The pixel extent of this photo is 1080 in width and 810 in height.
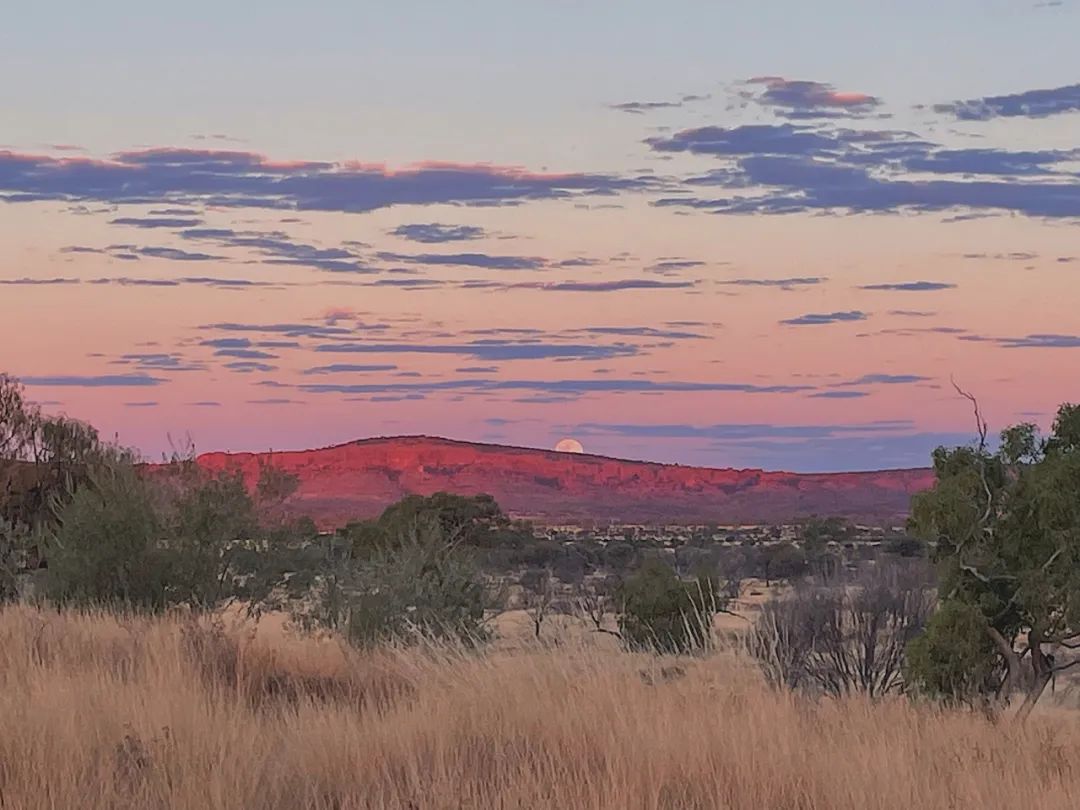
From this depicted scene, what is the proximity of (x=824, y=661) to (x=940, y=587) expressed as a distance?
5.64m

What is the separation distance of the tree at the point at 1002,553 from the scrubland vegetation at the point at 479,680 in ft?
0.09

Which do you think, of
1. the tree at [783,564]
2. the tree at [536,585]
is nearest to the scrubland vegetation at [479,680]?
the tree at [536,585]

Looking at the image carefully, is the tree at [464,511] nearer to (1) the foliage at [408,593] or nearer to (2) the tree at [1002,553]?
(1) the foliage at [408,593]

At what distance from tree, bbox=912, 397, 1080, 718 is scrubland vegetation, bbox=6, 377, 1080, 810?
0.09 feet

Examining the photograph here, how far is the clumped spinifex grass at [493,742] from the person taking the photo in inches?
247

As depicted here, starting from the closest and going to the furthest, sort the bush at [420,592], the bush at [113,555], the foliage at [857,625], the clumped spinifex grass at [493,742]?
the clumped spinifex grass at [493,742]
the bush at [113,555]
the bush at [420,592]
the foliage at [857,625]

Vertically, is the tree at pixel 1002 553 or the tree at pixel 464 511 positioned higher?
the tree at pixel 1002 553

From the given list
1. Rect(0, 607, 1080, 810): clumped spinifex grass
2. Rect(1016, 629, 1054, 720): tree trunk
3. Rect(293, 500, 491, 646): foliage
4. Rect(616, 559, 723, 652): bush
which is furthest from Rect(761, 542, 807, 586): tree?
Rect(0, 607, 1080, 810): clumped spinifex grass

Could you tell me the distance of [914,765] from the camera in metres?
7.13

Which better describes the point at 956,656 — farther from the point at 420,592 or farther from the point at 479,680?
the point at 420,592

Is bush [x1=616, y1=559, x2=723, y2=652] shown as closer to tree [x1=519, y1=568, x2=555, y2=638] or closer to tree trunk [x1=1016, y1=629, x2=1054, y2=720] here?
tree [x1=519, y1=568, x2=555, y2=638]

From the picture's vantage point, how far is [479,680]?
8992 mm

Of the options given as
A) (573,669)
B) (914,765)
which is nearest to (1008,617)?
(573,669)

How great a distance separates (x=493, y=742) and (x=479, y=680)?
151cm
